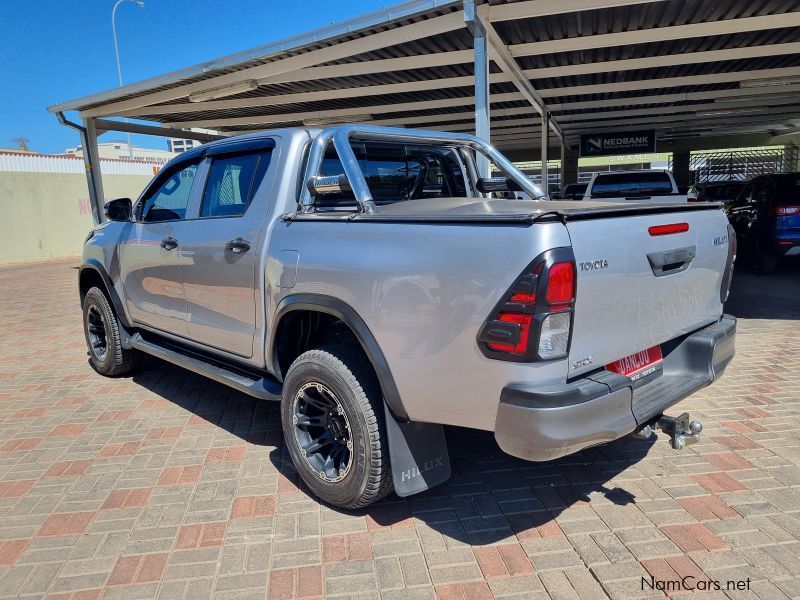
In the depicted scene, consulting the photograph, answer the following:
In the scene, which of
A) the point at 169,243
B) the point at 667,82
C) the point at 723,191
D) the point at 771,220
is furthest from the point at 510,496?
the point at 723,191

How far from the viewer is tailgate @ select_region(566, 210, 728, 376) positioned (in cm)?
232

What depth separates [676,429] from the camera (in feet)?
9.09

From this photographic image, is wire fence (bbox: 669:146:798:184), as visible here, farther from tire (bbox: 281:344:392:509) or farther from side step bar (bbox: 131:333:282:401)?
tire (bbox: 281:344:392:509)

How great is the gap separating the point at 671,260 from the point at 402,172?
74.8 inches

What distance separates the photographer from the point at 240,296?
3.49 m

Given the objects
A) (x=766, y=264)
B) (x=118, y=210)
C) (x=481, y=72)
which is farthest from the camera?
(x=766, y=264)

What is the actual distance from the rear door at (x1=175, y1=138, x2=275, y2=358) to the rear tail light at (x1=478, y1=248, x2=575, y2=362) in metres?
1.68

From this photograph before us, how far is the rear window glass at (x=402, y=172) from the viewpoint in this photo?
3631mm

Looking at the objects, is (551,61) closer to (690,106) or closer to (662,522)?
(690,106)

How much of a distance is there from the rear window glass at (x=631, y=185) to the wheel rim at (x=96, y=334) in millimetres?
9052

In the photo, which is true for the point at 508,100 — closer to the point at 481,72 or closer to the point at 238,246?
the point at 481,72

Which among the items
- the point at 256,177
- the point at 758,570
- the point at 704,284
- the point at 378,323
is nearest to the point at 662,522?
the point at 758,570

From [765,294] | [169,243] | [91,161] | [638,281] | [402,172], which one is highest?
[91,161]

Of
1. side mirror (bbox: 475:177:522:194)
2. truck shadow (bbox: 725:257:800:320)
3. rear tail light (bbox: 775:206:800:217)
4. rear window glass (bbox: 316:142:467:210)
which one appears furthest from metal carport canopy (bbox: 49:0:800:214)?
truck shadow (bbox: 725:257:800:320)
